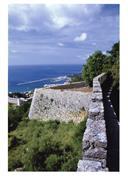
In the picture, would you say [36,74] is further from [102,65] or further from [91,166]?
[102,65]

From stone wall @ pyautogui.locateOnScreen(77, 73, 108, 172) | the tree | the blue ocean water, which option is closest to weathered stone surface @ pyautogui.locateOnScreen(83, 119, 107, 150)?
stone wall @ pyautogui.locateOnScreen(77, 73, 108, 172)

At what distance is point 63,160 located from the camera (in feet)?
10.7

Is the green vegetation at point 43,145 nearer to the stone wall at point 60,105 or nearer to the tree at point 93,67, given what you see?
the stone wall at point 60,105

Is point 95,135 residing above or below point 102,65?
below

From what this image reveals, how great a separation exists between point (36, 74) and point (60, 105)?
1.60 meters

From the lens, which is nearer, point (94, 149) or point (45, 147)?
point (94, 149)

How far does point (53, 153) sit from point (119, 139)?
0.80 meters

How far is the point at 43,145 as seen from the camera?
11.3ft

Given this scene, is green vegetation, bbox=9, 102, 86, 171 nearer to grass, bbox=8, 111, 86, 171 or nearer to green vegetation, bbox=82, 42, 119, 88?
grass, bbox=8, 111, 86, 171

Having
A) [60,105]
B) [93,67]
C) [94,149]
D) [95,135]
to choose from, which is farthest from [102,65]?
[94,149]

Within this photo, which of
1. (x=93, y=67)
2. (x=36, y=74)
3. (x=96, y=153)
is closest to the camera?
(x=96, y=153)

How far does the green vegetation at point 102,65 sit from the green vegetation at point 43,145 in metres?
0.58

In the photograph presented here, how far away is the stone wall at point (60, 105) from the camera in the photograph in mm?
4520
